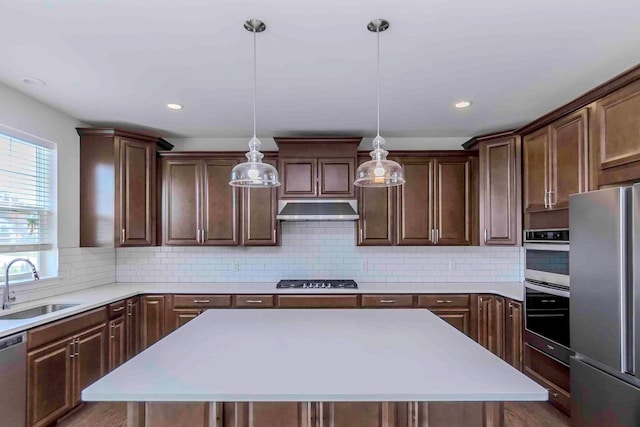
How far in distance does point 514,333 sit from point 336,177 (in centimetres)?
232

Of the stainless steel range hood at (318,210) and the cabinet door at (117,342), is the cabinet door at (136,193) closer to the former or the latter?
the cabinet door at (117,342)

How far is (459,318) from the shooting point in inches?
139

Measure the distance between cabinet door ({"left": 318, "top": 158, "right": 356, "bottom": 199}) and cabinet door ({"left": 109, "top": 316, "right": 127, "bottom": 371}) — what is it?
2322 mm

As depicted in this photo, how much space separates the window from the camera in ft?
9.11

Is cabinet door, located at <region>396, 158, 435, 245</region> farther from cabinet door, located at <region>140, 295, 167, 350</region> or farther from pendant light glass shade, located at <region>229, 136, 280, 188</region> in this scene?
cabinet door, located at <region>140, 295, 167, 350</region>

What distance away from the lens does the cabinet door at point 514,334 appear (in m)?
3.19

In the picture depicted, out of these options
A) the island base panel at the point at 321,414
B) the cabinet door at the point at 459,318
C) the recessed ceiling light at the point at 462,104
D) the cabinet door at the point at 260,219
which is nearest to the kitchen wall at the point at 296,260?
the cabinet door at the point at 260,219

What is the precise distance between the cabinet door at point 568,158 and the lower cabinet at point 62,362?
403cm

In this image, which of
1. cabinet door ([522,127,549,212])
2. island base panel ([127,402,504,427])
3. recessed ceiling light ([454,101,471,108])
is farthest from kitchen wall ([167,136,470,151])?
island base panel ([127,402,504,427])

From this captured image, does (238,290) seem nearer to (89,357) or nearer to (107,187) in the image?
(89,357)

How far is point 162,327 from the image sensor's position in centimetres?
352

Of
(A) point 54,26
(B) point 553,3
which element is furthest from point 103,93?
(B) point 553,3

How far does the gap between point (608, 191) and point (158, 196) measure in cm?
397

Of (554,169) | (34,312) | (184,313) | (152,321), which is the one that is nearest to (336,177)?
(554,169)
